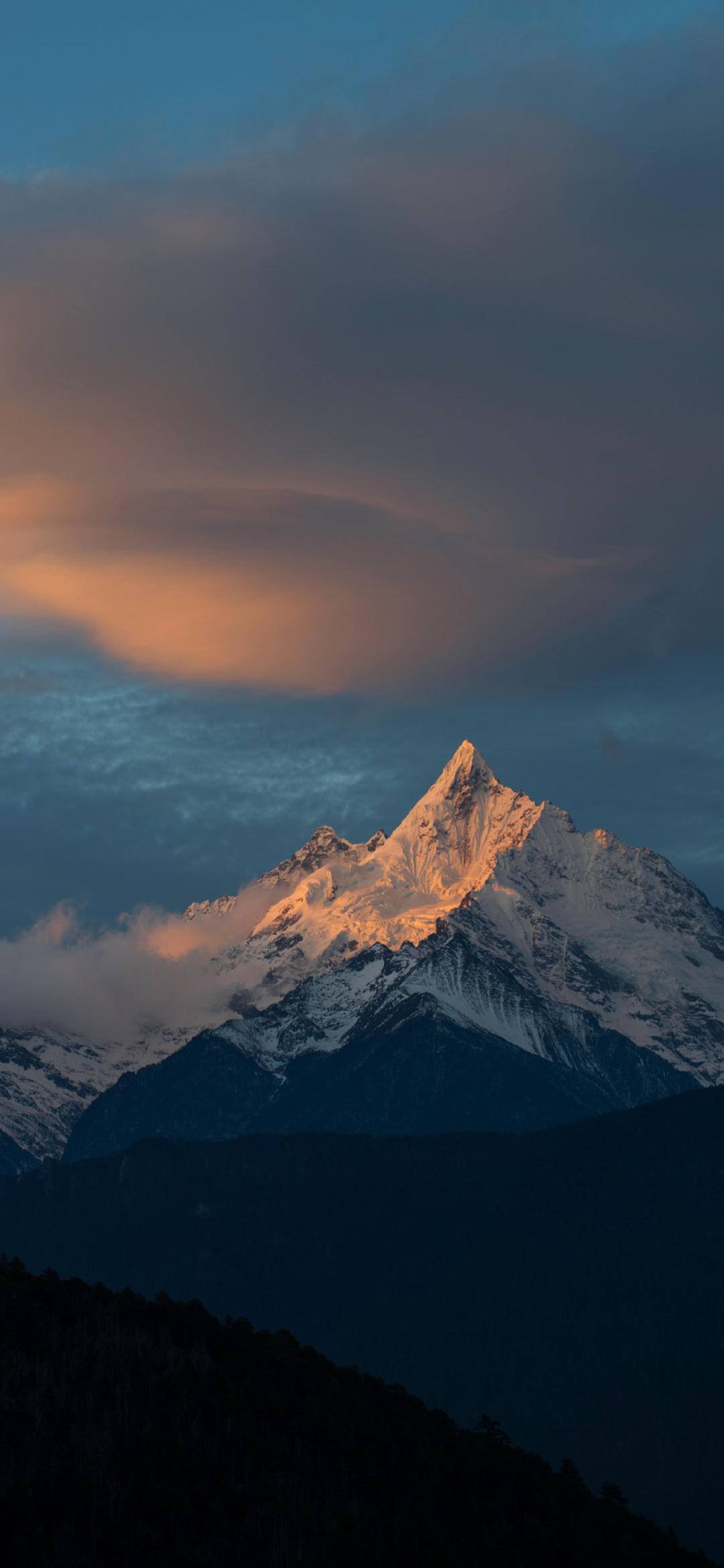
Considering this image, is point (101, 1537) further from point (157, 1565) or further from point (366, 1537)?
point (366, 1537)

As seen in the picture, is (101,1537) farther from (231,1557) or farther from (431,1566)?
(431,1566)

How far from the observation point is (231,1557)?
190375mm

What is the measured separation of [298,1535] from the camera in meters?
198

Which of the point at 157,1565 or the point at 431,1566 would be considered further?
the point at 431,1566

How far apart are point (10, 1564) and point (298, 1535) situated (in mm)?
30431

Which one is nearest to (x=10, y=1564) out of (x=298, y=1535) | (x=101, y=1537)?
(x=101, y=1537)

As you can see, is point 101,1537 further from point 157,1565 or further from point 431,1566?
point 431,1566

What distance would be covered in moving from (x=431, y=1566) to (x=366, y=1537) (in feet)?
21.4

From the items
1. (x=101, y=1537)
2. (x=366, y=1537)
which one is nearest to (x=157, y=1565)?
(x=101, y=1537)

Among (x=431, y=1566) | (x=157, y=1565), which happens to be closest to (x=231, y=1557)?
(x=157, y=1565)

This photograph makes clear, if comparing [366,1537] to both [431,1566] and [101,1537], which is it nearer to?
[431,1566]

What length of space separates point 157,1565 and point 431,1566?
27.9 m

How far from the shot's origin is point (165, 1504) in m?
196

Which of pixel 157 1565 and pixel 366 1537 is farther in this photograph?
pixel 366 1537
